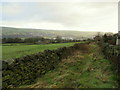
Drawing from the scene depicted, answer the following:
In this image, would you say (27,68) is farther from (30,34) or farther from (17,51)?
(30,34)

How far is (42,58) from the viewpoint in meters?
8.92

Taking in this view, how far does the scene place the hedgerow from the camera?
18.8 ft

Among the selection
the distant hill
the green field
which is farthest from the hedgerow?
the distant hill

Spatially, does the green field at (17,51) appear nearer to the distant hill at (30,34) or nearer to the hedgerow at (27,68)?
the hedgerow at (27,68)

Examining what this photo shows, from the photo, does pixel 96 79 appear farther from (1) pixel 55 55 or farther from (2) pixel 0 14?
(2) pixel 0 14

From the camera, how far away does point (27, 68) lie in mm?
7047

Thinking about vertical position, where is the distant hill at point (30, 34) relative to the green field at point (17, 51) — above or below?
above

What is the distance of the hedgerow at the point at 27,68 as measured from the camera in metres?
5.72

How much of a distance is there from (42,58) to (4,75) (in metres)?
3.69

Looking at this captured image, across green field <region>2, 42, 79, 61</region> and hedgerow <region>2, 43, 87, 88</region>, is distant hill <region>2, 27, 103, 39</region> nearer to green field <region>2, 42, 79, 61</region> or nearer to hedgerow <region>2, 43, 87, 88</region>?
green field <region>2, 42, 79, 61</region>

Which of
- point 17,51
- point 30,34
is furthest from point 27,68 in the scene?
point 30,34

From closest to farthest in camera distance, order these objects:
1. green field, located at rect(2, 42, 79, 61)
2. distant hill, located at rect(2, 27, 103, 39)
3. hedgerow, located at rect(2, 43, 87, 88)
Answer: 1. hedgerow, located at rect(2, 43, 87, 88)
2. green field, located at rect(2, 42, 79, 61)
3. distant hill, located at rect(2, 27, 103, 39)

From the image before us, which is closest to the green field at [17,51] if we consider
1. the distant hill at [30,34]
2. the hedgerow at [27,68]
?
the hedgerow at [27,68]

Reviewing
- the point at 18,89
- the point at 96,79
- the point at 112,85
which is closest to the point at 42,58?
the point at 18,89
